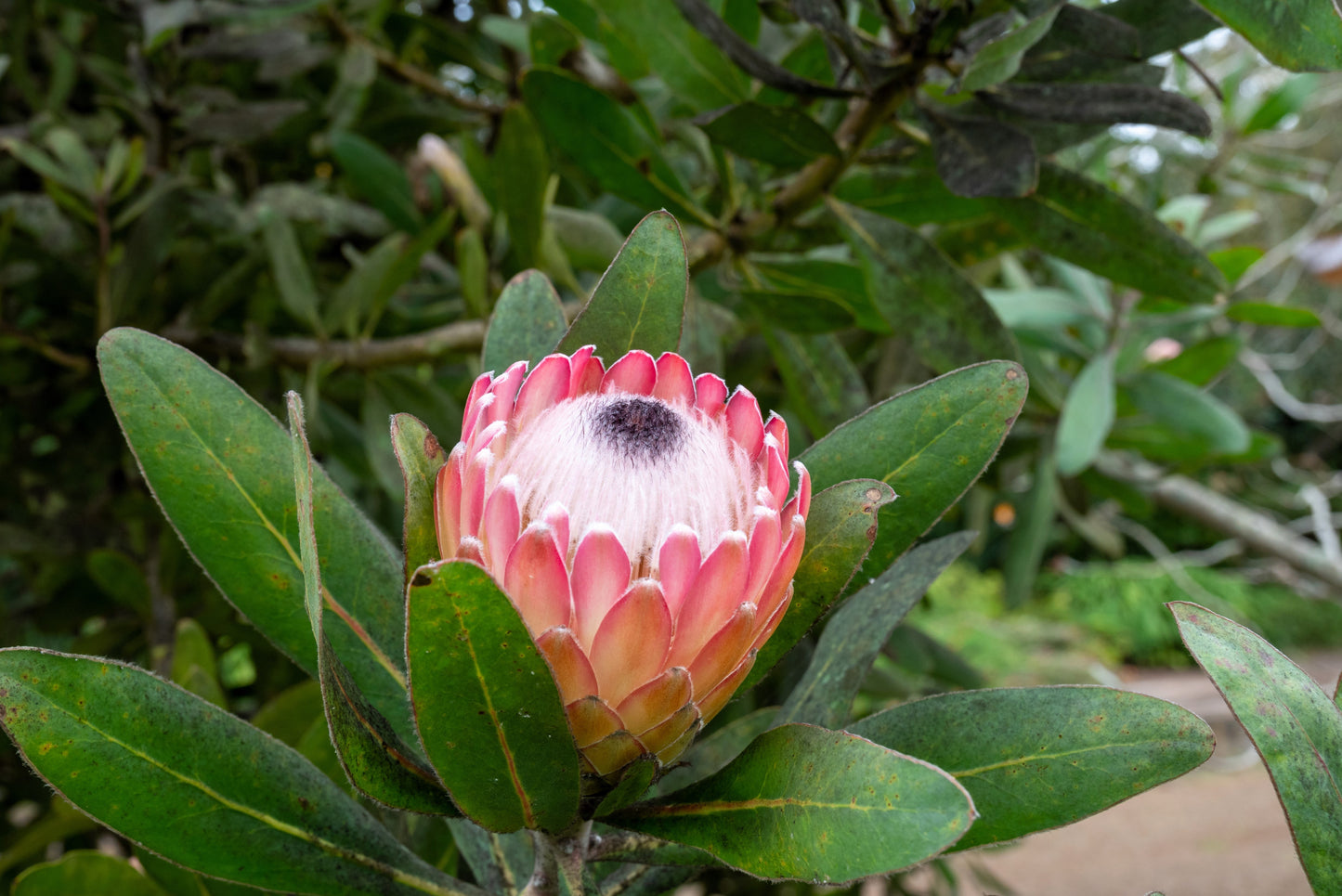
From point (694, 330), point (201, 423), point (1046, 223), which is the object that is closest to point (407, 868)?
point (201, 423)

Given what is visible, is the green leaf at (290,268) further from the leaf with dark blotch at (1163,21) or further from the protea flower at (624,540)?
the leaf with dark blotch at (1163,21)

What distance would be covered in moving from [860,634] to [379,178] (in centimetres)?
124

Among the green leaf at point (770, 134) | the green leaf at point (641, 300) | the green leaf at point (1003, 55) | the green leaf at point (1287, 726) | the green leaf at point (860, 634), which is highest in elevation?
the green leaf at point (1003, 55)

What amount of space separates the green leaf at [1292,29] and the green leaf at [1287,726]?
1.24 feet

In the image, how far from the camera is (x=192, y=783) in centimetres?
56

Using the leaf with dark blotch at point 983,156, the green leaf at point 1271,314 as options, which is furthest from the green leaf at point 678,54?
the green leaf at point 1271,314

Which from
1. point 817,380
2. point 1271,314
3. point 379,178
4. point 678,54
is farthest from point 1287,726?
point 1271,314

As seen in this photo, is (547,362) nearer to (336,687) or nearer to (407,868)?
(336,687)

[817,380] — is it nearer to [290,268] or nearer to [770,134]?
[770,134]

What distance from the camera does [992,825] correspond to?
54 centimetres

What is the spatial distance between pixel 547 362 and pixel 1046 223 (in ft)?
1.95

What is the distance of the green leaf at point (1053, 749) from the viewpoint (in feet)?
1.69

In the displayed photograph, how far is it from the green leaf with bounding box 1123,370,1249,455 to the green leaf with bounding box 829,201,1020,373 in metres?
1.13

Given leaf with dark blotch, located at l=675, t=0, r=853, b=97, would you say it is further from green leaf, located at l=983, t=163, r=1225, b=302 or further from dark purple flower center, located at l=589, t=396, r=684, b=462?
dark purple flower center, located at l=589, t=396, r=684, b=462
